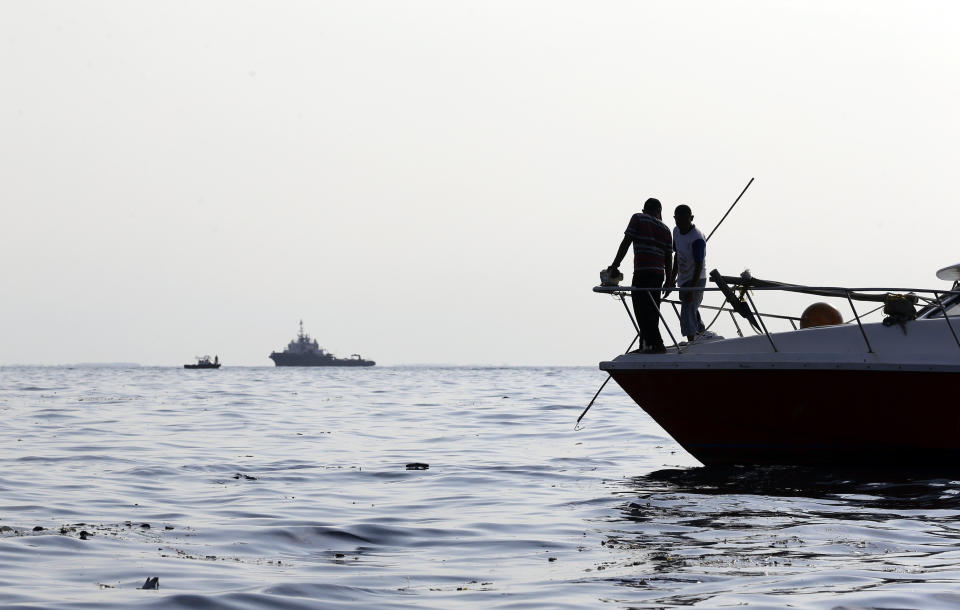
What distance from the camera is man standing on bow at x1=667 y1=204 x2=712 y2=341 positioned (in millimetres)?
11430

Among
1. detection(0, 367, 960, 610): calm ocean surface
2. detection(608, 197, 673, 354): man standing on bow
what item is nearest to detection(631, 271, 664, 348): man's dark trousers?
detection(608, 197, 673, 354): man standing on bow

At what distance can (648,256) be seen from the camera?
1113cm

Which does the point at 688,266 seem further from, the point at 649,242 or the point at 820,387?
the point at 820,387

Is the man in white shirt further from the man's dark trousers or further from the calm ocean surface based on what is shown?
the calm ocean surface

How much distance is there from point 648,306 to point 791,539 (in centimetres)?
434

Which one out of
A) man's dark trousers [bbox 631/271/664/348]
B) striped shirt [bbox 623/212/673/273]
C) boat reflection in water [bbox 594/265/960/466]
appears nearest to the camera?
boat reflection in water [bbox 594/265/960/466]

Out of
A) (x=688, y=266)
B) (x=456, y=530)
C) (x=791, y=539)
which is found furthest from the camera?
(x=688, y=266)

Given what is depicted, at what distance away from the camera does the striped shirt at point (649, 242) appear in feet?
36.2

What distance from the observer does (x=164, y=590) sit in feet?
18.7

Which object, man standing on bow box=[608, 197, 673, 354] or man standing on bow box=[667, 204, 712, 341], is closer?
man standing on bow box=[608, 197, 673, 354]

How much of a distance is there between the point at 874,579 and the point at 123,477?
7575 millimetres

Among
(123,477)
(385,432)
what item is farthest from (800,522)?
(385,432)

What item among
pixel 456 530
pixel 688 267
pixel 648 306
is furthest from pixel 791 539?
pixel 688 267

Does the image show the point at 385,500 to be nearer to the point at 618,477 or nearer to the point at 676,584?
the point at 618,477
